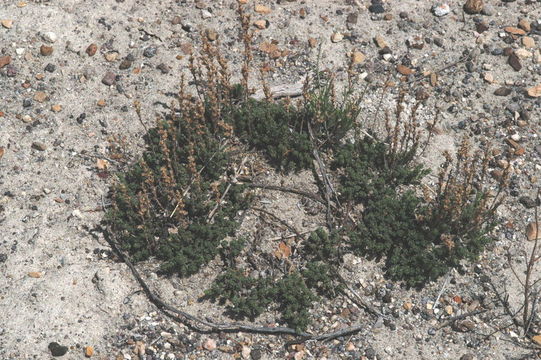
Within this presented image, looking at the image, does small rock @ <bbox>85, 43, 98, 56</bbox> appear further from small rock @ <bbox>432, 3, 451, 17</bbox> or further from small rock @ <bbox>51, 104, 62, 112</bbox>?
small rock @ <bbox>432, 3, 451, 17</bbox>

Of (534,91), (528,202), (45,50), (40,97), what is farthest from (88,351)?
(534,91)

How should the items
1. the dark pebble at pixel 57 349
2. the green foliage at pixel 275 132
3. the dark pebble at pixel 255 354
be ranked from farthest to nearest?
the green foliage at pixel 275 132 → the dark pebble at pixel 255 354 → the dark pebble at pixel 57 349

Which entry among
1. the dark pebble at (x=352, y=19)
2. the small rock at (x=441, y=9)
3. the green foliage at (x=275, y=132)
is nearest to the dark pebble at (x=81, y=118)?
the green foliage at (x=275, y=132)

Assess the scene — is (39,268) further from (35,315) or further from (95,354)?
(95,354)

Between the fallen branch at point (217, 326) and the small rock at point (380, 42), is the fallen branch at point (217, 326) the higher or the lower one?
the lower one

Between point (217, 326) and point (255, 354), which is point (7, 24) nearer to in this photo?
point (217, 326)

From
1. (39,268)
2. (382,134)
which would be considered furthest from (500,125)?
(39,268)

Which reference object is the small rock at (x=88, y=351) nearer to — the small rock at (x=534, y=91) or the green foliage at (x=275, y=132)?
the green foliage at (x=275, y=132)
